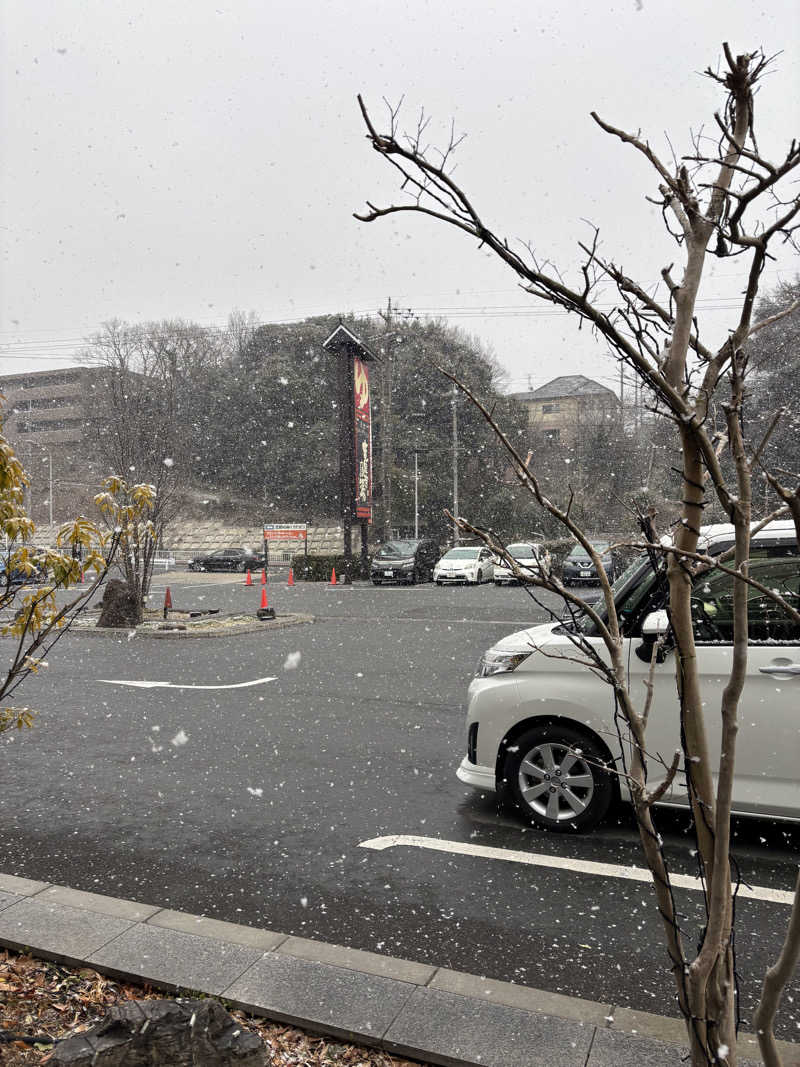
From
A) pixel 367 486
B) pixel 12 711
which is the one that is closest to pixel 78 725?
pixel 12 711

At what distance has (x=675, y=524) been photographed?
1624 millimetres

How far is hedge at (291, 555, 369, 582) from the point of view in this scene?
30.5m

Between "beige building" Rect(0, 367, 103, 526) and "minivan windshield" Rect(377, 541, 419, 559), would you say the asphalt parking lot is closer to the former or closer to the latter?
"minivan windshield" Rect(377, 541, 419, 559)

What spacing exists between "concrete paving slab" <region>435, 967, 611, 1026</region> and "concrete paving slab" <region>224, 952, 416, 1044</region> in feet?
0.59

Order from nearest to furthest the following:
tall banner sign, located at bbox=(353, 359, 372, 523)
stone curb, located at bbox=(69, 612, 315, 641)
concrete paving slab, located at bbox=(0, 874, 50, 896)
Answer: concrete paving slab, located at bbox=(0, 874, 50, 896)
stone curb, located at bbox=(69, 612, 315, 641)
tall banner sign, located at bbox=(353, 359, 372, 523)

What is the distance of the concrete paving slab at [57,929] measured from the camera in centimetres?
318

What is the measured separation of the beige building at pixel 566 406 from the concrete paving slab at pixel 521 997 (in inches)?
1715

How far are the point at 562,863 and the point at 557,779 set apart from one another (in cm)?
52

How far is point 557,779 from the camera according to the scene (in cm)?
466

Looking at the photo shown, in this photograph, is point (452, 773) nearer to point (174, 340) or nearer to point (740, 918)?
point (740, 918)

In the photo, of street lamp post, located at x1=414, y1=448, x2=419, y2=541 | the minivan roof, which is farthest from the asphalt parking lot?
street lamp post, located at x1=414, y1=448, x2=419, y2=541

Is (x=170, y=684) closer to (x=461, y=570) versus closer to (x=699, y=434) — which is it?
(x=699, y=434)

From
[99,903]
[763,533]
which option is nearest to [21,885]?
[99,903]

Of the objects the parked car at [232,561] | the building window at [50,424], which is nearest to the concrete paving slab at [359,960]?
the parked car at [232,561]
